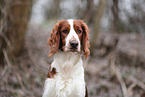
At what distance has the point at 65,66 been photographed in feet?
8.64

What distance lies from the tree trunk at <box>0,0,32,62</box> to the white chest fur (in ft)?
8.76

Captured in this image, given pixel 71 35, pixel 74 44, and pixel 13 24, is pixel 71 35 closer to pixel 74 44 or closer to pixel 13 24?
pixel 74 44

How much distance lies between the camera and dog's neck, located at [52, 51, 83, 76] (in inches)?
103

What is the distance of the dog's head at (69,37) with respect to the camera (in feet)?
8.17

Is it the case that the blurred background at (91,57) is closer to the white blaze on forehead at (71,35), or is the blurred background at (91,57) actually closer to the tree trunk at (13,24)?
the tree trunk at (13,24)

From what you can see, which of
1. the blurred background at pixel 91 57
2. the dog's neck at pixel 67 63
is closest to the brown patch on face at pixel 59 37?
the dog's neck at pixel 67 63

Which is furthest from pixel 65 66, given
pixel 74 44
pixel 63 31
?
pixel 63 31

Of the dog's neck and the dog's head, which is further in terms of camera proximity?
the dog's neck

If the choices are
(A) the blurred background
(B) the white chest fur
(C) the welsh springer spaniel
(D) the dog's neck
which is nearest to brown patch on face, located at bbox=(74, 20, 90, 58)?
(C) the welsh springer spaniel

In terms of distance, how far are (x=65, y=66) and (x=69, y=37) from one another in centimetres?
48

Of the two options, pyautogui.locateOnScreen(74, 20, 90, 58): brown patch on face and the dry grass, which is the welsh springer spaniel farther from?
the dry grass

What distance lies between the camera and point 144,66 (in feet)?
21.9

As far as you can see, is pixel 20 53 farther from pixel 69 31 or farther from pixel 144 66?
pixel 144 66

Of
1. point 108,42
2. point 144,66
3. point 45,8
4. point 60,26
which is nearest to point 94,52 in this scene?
point 108,42
